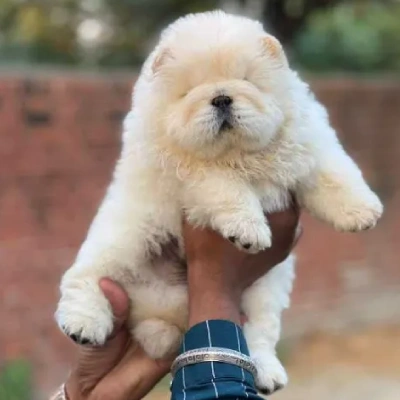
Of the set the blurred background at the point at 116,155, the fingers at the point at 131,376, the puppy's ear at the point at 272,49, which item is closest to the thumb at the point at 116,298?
the fingers at the point at 131,376

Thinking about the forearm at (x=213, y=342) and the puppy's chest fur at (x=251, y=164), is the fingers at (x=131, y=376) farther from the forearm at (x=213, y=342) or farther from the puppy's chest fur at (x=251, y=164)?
the puppy's chest fur at (x=251, y=164)

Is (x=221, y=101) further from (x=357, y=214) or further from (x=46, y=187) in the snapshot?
(x=46, y=187)

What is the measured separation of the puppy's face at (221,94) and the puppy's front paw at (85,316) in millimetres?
561

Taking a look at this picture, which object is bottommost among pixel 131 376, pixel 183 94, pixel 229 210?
pixel 131 376

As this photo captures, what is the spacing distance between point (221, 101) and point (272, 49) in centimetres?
28

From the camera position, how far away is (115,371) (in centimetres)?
288

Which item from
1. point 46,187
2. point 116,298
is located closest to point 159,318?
point 116,298

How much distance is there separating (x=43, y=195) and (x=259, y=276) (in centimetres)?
360

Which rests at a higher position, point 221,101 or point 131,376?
point 221,101

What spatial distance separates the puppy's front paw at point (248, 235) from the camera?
7.98ft

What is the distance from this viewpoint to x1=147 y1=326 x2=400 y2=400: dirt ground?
645cm

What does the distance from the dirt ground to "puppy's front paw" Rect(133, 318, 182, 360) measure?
3.57 metres

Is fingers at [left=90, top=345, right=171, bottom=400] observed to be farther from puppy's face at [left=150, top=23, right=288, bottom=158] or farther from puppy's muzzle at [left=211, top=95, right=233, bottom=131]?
puppy's muzzle at [left=211, top=95, right=233, bottom=131]

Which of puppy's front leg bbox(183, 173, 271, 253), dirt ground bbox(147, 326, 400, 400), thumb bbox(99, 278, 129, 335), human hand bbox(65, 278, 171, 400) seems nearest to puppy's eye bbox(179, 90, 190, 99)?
puppy's front leg bbox(183, 173, 271, 253)
